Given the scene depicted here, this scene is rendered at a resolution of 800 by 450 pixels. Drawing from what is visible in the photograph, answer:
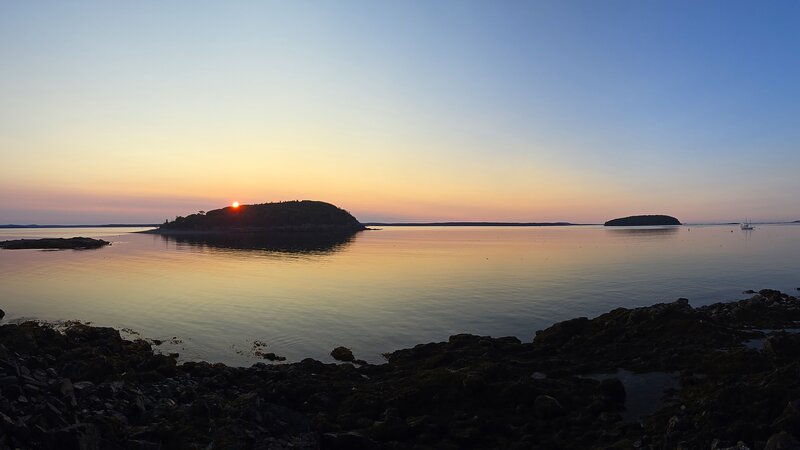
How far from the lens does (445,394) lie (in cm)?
1850

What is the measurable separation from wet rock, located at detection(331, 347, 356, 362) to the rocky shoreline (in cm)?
102

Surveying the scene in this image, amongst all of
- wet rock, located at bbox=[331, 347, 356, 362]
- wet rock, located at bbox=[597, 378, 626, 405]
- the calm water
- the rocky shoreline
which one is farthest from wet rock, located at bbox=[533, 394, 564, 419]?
wet rock, located at bbox=[331, 347, 356, 362]

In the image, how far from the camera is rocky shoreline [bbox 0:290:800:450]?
1345cm

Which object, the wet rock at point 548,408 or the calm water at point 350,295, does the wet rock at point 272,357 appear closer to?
the calm water at point 350,295

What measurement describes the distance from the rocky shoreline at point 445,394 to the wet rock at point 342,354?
1.02 metres

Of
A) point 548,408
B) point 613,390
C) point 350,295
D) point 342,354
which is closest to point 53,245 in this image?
point 350,295

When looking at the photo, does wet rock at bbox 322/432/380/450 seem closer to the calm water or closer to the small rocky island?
the calm water

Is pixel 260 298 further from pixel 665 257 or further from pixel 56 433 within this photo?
pixel 665 257

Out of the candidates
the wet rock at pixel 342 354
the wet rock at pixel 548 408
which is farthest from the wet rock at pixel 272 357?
the wet rock at pixel 548 408

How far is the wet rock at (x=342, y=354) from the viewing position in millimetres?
26250

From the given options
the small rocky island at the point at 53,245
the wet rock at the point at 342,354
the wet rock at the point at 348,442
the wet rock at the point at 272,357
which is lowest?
the wet rock at the point at 272,357

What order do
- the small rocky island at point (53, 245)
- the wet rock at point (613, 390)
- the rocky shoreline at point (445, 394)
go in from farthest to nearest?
1. the small rocky island at point (53, 245)
2. the wet rock at point (613, 390)
3. the rocky shoreline at point (445, 394)

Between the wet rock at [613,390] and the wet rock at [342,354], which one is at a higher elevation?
the wet rock at [613,390]

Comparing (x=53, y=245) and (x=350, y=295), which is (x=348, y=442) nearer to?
(x=350, y=295)
